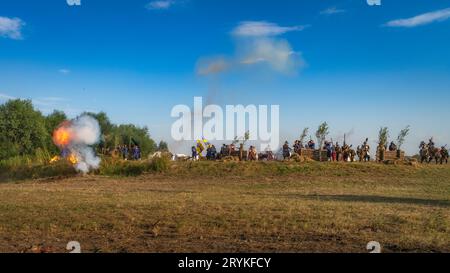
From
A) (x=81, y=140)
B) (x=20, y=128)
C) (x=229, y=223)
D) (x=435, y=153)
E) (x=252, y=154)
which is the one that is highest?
(x=20, y=128)

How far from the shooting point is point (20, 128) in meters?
56.5

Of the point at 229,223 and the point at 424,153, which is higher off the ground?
the point at 424,153

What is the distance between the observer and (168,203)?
1623 centimetres

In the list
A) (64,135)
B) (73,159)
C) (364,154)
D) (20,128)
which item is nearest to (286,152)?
(364,154)

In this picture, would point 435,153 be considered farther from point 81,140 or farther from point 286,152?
point 81,140

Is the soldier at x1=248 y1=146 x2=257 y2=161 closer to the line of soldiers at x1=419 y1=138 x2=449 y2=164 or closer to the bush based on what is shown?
the bush

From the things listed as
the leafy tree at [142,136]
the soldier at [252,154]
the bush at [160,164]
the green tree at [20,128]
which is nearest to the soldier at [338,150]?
the soldier at [252,154]

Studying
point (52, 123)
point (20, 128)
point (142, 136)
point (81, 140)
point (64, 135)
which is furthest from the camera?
point (142, 136)

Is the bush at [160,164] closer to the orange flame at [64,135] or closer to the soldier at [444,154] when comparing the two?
the orange flame at [64,135]

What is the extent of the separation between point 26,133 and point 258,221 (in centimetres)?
4943
